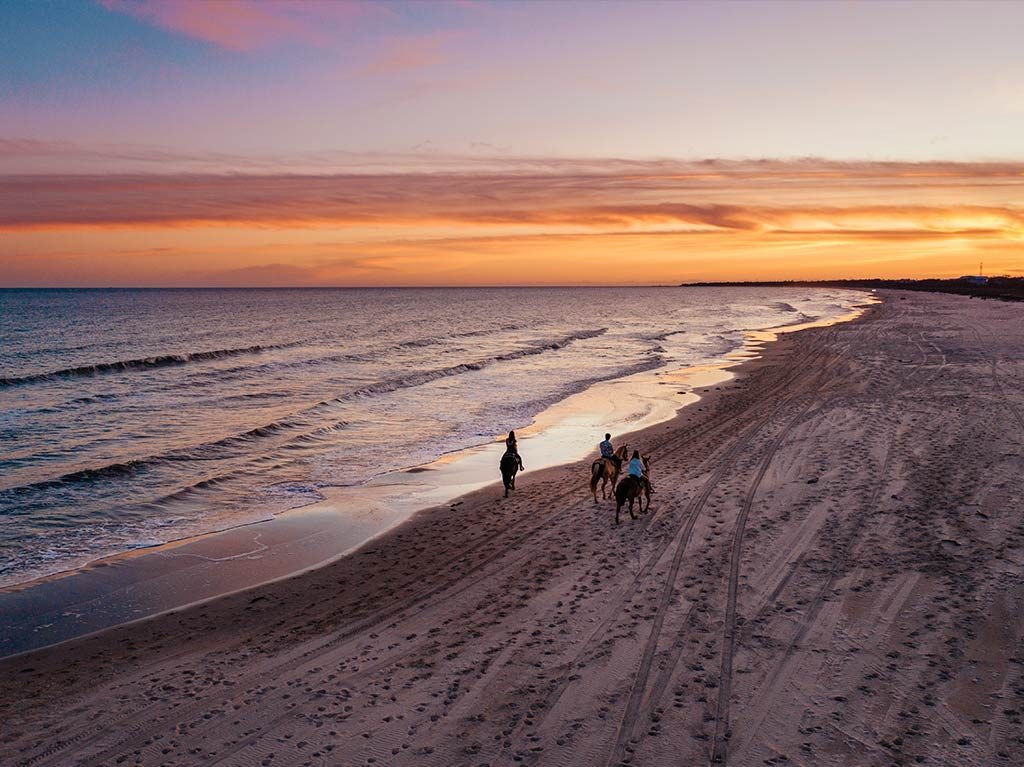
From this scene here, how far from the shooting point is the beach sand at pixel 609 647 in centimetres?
775

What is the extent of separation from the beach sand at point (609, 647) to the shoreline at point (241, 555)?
2.36 feet

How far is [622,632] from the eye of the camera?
33.2 feet

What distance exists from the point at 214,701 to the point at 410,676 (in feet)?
7.92

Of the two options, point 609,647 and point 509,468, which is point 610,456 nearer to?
point 509,468

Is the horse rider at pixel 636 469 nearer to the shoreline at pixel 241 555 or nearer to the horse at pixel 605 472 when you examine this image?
the horse at pixel 605 472

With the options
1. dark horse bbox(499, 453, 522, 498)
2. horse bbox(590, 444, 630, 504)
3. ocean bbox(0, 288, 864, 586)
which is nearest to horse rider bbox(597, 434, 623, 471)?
horse bbox(590, 444, 630, 504)

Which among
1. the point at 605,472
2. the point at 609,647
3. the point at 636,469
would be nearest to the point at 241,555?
the point at 605,472

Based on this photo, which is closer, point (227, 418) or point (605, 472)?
point (605, 472)

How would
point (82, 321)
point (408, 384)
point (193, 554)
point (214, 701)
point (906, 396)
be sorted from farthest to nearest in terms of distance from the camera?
point (82, 321) < point (408, 384) < point (906, 396) < point (193, 554) < point (214, 701)

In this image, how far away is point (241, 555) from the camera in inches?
584

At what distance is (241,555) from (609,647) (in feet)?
28.3

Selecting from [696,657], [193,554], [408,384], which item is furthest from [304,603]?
[408,384]

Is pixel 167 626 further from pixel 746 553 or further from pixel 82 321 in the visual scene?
pixel 82 321

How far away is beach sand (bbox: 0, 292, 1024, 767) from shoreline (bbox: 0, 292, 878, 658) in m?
0.72
